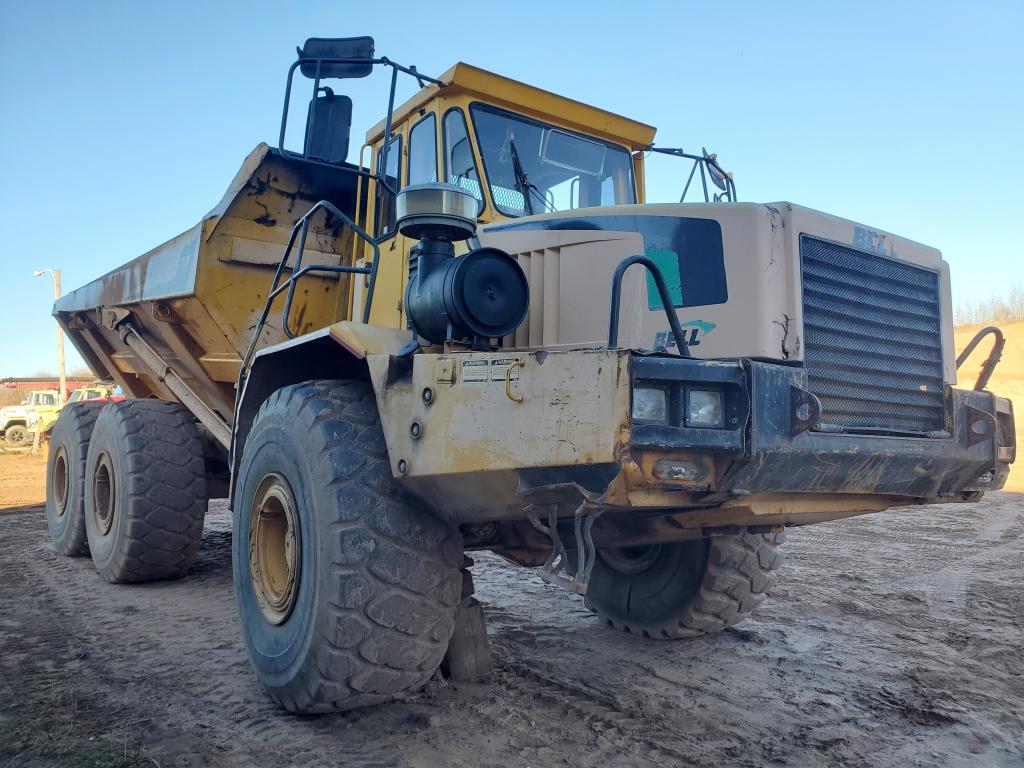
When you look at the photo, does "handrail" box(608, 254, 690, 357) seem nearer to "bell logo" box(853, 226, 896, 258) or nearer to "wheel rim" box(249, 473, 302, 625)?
"bell logo" box(853, 226, 896, 258)

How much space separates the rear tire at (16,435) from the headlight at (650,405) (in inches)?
1090

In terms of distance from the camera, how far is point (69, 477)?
7035 millimetres

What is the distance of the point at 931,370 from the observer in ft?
11.7

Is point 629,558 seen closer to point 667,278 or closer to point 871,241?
point 667,278

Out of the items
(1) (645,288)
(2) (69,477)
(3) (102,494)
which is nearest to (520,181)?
(1) (645,288)

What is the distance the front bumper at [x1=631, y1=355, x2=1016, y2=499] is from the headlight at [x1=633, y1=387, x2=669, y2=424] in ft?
0.09

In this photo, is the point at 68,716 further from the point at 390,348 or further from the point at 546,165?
the point at 546,165

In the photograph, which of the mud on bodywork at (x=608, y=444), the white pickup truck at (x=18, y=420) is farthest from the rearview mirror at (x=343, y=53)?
the white pickup truck at (x=18, y=420)

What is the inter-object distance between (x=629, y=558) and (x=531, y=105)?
2515 mm

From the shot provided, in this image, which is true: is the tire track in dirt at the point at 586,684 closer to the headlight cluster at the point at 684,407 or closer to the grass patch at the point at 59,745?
the grass patch at the point at 59,745

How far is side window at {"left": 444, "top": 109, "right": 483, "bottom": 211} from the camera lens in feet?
13.8

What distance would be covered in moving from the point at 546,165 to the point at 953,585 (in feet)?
13.6

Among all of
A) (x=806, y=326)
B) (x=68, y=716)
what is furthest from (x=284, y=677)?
(x=806, y=326)

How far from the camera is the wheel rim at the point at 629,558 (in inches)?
185
